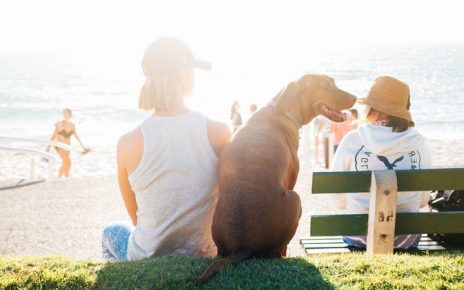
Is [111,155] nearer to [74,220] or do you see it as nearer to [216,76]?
[74,220]

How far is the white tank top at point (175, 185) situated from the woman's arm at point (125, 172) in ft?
0.27

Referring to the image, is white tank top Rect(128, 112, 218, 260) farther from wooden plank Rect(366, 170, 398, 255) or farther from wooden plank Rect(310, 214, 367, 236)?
wooden plank Rect(366, 170, 398, 255)

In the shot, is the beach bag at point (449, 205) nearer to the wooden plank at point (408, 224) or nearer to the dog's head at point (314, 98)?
the wooden plank at point (408, 224)

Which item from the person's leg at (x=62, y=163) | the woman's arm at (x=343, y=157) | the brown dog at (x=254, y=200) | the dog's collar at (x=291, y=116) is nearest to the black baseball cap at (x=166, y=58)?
the brown dog at (x=254, y=200)

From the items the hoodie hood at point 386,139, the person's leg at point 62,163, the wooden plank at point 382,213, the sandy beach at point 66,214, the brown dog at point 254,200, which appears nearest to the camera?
the brown dog at point 254,200

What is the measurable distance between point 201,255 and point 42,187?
8.18 m

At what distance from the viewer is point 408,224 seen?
3873mm

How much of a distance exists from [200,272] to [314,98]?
2.00 metres

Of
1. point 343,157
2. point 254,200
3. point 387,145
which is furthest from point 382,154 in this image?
point 254,200

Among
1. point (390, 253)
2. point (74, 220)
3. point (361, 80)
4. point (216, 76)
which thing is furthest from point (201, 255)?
point (216, 76)

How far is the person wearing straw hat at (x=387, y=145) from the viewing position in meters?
3.99

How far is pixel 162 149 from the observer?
329 cm

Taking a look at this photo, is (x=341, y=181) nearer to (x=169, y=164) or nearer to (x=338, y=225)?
(x=338, y=225)

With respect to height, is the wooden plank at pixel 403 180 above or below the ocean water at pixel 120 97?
above
